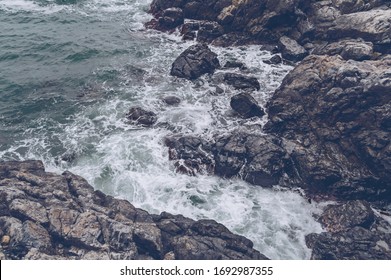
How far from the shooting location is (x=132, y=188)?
26.1m

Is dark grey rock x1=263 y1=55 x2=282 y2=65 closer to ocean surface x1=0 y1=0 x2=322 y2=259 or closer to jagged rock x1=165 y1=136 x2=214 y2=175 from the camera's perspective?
ocean surface x1=0 y1=0 x2=322 y2=259

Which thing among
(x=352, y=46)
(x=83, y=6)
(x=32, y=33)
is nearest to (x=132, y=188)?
(x=352, y=46)

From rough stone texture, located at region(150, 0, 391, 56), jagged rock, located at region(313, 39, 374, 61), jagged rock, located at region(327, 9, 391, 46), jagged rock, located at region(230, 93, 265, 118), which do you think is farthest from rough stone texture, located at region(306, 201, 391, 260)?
rough stone texture, located at region(150, 0, 391, 56)

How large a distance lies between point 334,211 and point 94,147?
68.7 ft

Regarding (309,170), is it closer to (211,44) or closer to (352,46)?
(352,46)

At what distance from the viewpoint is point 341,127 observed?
27141mm

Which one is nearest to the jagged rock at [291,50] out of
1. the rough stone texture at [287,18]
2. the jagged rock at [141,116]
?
the rough stone texture at [287,18]

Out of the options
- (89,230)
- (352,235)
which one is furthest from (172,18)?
(352,235)

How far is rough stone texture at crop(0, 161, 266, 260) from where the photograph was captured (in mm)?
18594

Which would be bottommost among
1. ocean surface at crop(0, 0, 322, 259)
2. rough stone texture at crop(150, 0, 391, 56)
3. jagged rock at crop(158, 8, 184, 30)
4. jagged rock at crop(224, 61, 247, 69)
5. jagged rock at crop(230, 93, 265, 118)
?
ocean surface at crop(0, 0, 322, 259)

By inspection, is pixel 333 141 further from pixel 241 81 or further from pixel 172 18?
pixel 172 18

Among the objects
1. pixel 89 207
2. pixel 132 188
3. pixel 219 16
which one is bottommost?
pixel 132 188

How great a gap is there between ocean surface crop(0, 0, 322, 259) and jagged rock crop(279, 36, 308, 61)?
5.99 ft

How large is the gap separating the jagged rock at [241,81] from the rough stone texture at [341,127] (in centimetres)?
565
